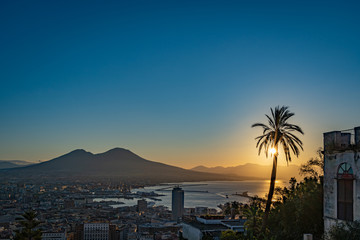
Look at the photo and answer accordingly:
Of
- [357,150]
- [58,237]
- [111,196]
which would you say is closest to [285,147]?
[357,150]

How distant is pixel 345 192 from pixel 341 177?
1.65 feet

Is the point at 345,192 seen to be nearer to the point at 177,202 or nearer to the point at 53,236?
the point at 53,236

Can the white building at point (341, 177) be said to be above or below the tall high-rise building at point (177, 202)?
above

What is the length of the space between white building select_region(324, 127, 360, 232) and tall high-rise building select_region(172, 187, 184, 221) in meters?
80.2

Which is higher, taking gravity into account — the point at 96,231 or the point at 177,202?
the point at 177,202

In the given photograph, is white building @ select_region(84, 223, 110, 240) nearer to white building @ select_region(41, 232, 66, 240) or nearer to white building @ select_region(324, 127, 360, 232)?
white building @ select_region(41, 232, 66, 240)

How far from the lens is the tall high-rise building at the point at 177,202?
305ft

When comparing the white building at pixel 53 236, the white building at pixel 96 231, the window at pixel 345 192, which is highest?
the window at pixel 345 192

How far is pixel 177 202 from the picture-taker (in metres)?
96.7

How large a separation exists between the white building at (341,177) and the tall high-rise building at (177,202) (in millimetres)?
80238

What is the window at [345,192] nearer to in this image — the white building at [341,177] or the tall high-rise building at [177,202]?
the white building at [341,177]

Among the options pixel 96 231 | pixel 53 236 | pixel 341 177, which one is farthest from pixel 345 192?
pixel 96 231

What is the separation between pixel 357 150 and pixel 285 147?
463cm

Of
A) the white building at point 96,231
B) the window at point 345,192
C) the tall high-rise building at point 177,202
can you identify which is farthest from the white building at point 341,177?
the tall high-rise building at point 177,202
